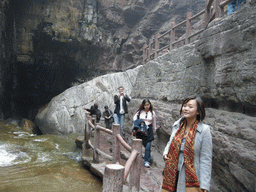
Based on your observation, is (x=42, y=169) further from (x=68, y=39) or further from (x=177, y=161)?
(x=68, y=39)

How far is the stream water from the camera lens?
15.3 feet

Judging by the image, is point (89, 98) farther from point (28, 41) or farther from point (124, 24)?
point (124, 24)

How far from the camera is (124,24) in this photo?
65.1 ft

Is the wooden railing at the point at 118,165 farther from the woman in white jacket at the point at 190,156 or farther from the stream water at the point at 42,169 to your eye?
the stream water at the point at 42,169

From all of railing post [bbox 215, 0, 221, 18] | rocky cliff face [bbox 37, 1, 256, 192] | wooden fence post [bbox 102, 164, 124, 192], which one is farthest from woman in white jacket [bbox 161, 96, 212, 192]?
railing post [bbox 215, 0, 221, 18]

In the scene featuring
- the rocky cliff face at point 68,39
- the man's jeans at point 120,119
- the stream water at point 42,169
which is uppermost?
the rocky cliff face at point 68,39

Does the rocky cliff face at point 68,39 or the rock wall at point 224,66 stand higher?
the rocky cliff face at point 68,39

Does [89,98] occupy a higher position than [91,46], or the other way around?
[91,46]

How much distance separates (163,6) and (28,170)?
18541 millimetres

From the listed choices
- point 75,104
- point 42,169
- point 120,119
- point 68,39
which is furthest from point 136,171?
point 68,39

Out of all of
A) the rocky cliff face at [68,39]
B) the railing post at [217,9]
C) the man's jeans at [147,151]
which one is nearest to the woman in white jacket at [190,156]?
the man's jeans at [147,151]

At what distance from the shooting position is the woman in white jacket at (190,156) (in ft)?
6.01

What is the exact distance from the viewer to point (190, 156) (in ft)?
6.19

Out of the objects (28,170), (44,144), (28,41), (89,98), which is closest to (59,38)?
(28,41)
